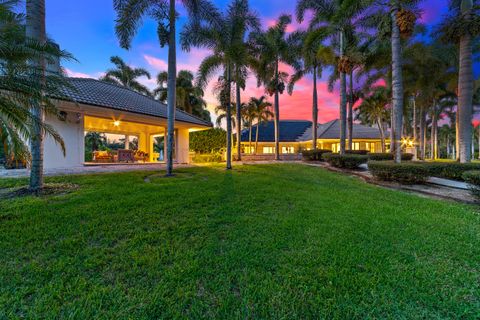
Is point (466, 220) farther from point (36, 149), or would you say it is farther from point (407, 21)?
point (36, 149)

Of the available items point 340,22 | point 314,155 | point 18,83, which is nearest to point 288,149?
point 314,155

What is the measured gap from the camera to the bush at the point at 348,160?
12648mm

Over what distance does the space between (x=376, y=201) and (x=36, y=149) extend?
1003 centimetres

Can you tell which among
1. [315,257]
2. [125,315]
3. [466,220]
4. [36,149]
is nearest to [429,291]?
[315,257]

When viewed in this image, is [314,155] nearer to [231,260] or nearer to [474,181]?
[474,181]

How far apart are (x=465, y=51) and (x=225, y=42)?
11655 mm

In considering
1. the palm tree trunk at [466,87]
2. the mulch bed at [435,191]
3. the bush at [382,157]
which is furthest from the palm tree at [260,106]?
the mulch bed at [435,191]

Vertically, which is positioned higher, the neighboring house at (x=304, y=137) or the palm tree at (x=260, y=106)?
the palm tree at (x=260, y=106)

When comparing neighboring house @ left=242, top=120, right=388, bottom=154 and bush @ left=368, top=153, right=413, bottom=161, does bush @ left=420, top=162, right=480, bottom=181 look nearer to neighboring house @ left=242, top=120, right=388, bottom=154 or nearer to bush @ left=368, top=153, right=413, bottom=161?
bush @ left=368, top=153, right=413, bottom=161

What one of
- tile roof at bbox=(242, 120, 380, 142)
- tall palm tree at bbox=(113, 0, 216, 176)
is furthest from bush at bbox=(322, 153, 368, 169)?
tile roof at bbox=(242, 120, 380, 142)

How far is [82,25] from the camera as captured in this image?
33.4ft

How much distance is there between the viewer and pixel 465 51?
1026 centimetres

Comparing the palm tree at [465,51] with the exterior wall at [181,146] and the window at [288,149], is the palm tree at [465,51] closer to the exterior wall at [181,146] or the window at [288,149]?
the exterior wall at [181,146]

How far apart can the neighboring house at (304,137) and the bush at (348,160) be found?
718 inches
